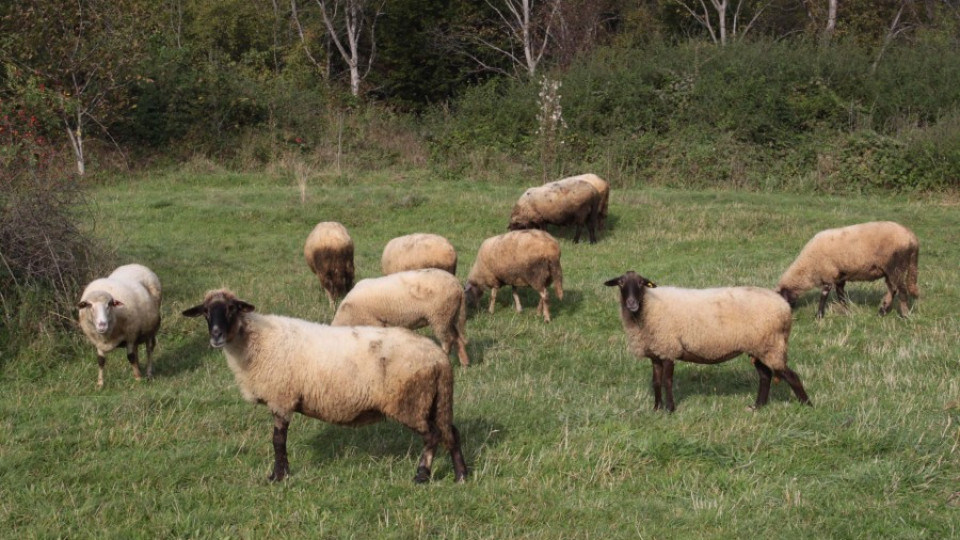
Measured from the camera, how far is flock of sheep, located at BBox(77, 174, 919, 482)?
666 cm

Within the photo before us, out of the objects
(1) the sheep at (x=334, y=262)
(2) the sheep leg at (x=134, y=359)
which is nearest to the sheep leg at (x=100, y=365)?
(2) the sheep leg at (x=134, y=359)

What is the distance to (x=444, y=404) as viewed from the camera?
6676mm

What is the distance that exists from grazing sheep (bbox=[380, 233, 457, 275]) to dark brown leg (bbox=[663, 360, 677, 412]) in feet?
17.0

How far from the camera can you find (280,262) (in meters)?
16.9

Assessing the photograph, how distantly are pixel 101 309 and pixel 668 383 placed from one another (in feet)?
19.6

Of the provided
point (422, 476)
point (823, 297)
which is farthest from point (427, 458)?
point (823, 297)

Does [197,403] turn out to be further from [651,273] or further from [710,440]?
[651,273]

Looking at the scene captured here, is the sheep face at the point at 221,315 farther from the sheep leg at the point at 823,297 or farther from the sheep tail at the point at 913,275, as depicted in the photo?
the sheep tail at the point at 913,275

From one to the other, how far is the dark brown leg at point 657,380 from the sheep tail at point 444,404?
2.41 metres

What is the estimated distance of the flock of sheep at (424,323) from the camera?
666 cm

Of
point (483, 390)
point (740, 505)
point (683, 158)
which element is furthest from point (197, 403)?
point (683, 158)

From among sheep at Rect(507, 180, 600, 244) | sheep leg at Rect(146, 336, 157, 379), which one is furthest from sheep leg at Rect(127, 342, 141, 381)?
sheep at Rect(507, 180, 600, 244)

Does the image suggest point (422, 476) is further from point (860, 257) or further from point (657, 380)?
point (860, 257)

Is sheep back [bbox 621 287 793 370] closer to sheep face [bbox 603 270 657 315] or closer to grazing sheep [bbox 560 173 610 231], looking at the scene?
sheep face [bbox 603 270 657 315]
